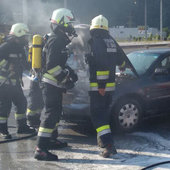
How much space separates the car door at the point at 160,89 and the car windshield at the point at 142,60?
165 millimetres

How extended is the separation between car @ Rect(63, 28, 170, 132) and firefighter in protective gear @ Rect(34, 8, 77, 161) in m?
0.90

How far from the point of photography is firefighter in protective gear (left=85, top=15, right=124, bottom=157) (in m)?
5.03

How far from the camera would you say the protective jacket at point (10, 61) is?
5.91 metres

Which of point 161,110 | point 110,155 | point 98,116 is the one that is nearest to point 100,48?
point 98,116

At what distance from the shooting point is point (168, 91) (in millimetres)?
6586

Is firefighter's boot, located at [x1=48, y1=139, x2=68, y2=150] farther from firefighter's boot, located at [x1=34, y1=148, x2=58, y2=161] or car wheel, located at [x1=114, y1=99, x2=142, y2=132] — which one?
car wheel, located at [x1=114, y1=99, x2=142, y2=132]

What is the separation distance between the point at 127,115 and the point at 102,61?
1390mm

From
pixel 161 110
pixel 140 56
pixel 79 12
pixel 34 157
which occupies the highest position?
pixel 79 12

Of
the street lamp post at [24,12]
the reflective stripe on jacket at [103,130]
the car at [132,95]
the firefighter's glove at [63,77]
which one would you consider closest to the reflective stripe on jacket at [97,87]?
the firefighter's glove at [63,77]

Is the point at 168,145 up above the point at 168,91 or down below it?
below

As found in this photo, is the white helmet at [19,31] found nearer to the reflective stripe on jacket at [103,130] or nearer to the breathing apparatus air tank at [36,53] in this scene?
the breathing apparatus air tank at [36,53]

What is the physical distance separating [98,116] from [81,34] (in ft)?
5.23

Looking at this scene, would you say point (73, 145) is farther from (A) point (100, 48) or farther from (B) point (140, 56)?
(B) point (140, 56)

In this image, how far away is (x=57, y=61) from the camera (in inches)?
192
